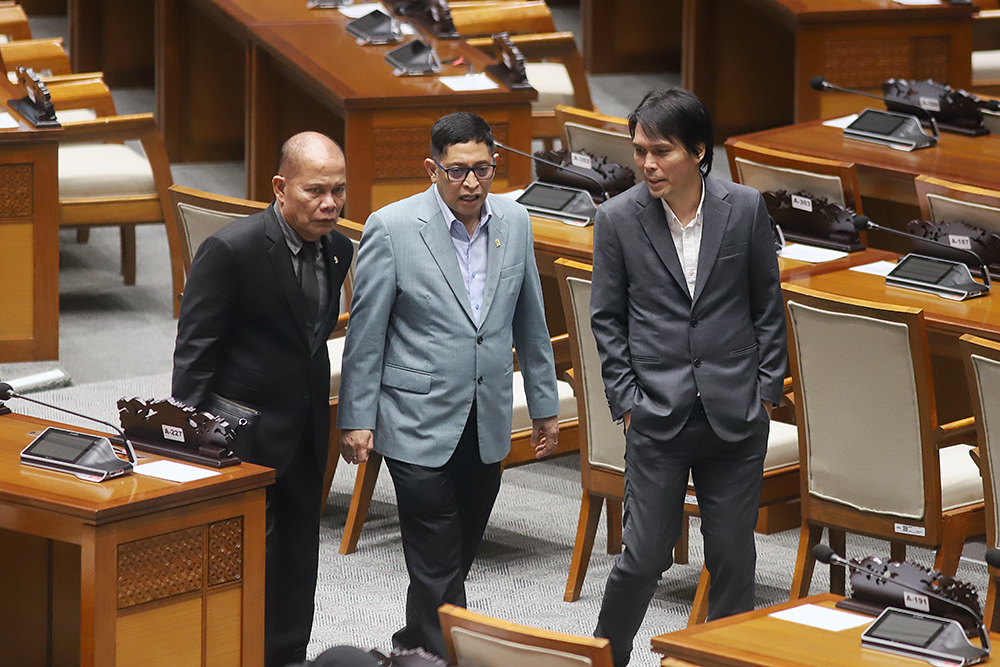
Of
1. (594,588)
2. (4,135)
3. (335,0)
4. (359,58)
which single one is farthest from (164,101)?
(594,588)

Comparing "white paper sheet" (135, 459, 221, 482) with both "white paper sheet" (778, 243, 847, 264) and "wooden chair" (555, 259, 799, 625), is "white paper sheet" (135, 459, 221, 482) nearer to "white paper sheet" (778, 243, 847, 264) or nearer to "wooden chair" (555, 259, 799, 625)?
"wooden chair" (555, 259, 799, 625)

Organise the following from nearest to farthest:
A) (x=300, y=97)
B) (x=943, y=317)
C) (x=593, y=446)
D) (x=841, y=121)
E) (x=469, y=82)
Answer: (x=943, y=317) < (x=593, y=446) < (x=841, y=121) < (x=469, y=82) < (x=300, y=97)

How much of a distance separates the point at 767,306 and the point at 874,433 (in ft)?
2.22

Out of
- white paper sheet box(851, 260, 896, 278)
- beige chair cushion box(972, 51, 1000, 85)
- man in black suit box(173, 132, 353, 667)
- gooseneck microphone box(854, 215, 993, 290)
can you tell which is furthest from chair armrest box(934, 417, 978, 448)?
beige chair cushion box(972, 51, 1000, 85)

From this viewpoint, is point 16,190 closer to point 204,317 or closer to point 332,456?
point 332,456

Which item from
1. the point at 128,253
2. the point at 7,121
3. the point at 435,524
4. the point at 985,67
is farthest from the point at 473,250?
the point at 985,67

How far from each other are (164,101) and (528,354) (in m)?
4.86

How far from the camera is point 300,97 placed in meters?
7.16

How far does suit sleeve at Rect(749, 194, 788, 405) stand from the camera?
10.9 ft

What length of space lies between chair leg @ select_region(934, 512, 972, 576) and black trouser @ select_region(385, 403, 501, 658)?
1056mm

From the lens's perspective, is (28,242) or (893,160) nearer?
(893,160)

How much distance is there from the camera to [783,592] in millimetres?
4301

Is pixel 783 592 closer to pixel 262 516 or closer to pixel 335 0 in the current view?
pixel 262 516

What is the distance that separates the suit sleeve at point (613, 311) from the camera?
334 cm
